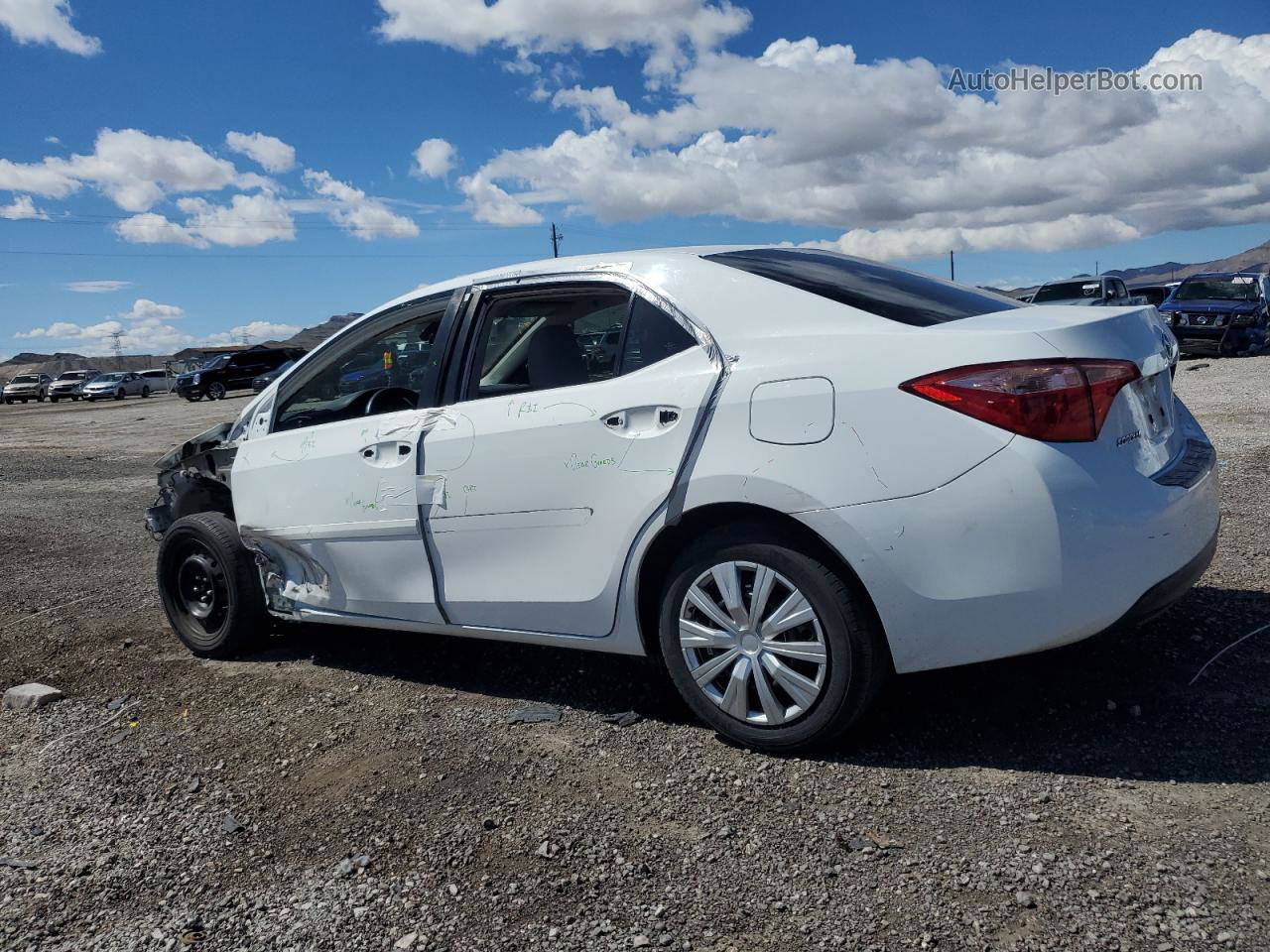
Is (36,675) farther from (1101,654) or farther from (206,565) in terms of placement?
(1101,654)

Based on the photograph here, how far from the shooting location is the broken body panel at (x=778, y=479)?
9.39ft

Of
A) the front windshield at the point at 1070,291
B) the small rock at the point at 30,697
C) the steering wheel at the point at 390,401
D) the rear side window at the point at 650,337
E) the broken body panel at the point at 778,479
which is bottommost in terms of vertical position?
the small rock at the point at 30,697

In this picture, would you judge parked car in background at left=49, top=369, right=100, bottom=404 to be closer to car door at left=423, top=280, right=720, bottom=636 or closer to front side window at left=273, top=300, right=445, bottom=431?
front side window at left=273, top=300, right=445, bottom=431

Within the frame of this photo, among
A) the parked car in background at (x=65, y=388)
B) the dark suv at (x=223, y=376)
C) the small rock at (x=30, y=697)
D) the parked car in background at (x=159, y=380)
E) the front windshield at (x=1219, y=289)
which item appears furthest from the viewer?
the parked car in background at (x=159, y=380)

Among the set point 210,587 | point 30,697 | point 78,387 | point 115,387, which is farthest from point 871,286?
point 78,387

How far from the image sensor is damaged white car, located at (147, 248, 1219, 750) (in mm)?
2873

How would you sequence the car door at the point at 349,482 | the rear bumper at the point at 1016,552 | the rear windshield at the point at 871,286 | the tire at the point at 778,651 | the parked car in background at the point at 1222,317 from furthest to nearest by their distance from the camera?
the parked car in background at the point at 1222,317 < the car door at the point at 349,482 < the rear windshield at the point at 871,286 < the tire at the point at 778,651 < the rear bumper at the point at 1016,552

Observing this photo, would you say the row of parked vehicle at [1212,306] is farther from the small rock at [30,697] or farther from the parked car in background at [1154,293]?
the small rock at [30,697]

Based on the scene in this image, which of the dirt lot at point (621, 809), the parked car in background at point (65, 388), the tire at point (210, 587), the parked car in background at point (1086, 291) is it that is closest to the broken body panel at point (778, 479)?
the dirt lot at point (621, 809)

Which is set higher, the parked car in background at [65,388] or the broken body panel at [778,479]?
the parked car in background at [65,388]

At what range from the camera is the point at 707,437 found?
10.6 ft

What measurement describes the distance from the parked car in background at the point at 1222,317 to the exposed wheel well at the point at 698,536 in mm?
20265

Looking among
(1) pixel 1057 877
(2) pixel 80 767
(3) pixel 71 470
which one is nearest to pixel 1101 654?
(1) pixel 1057 877

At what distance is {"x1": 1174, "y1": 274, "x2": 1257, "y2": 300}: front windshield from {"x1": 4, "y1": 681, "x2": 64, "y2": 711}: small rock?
75.6ft
